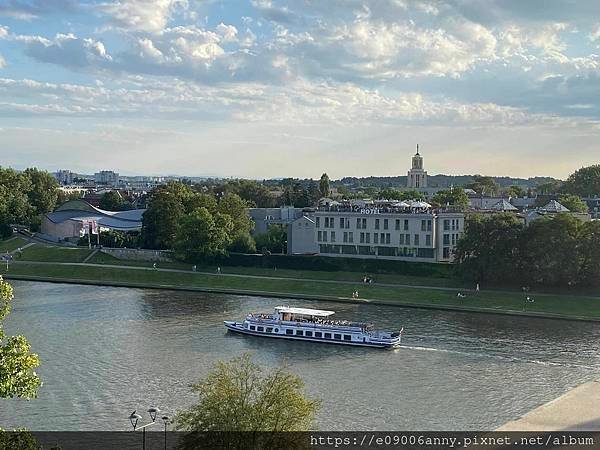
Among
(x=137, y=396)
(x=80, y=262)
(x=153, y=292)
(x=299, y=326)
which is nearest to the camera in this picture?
(x=137, y=396)

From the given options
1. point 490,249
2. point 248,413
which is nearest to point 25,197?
point 490,249

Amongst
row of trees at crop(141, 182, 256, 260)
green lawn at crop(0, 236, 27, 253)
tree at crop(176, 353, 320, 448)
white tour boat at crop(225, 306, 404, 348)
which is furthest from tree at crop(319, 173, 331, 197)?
tree at crop(176, 353, 320, 448)

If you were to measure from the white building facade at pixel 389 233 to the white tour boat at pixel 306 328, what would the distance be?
30.2m

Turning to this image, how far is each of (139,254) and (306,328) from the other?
1786 inches

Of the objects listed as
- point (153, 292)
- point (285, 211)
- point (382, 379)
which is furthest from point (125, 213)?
point (382, 379)

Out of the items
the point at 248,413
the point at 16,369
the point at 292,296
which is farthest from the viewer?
the point at 292,296

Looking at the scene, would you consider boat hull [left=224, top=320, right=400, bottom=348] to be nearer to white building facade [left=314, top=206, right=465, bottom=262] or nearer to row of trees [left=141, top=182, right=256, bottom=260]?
white building facade [left=314, top=206, right=465, bottom=262]

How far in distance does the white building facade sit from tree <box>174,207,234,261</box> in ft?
38.4

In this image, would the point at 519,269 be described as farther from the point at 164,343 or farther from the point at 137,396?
the point at 137,396

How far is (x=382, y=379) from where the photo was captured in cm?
4631

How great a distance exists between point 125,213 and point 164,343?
79692mm

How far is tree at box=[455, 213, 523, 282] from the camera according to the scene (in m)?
75.9

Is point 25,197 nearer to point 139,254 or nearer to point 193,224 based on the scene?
point 139,254

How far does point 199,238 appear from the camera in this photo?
9294cm
